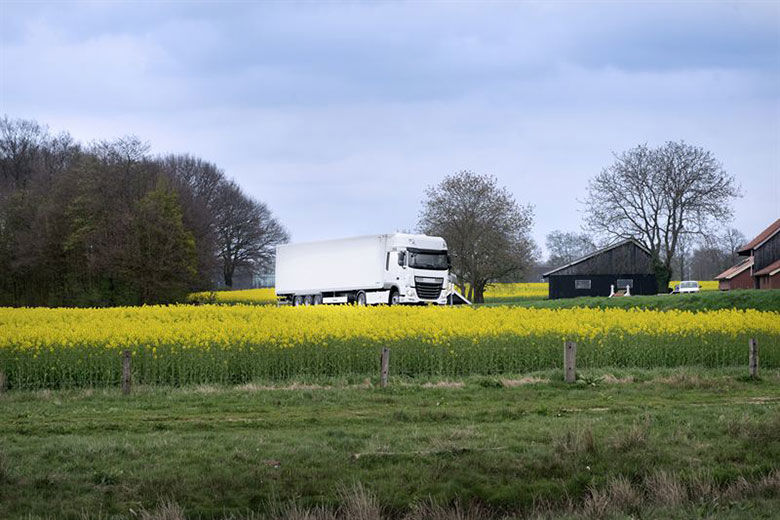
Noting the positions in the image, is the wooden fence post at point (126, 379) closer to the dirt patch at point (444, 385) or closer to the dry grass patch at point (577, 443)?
the dirt patch at point (444, 385)

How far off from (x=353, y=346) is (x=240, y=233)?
250 ft

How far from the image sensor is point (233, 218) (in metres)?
96.7

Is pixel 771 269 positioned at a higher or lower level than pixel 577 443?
higher

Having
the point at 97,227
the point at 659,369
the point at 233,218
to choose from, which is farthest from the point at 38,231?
the point at 659,369

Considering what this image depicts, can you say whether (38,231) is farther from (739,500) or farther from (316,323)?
(739,500)

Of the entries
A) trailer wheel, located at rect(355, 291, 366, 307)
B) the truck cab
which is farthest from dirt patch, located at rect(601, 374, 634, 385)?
trailer wheel, located at rect(355, 291, 366, 307)

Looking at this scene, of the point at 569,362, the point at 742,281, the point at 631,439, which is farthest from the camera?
the point at 742,281

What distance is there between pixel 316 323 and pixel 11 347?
319 inches

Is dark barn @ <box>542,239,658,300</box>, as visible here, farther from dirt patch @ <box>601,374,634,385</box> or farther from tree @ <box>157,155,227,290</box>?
dirt patch @ <box>601,374,634,385</box>

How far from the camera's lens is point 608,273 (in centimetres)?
7988

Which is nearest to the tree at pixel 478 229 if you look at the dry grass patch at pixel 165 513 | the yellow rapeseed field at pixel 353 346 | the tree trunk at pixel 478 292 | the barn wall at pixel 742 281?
the tree trunk at pixel 478 292

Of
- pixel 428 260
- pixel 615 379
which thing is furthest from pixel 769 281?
pixel 615 379

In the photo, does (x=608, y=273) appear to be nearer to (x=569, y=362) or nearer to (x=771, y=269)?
(x=771, y=269)

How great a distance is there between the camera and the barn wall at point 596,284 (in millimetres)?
79062
